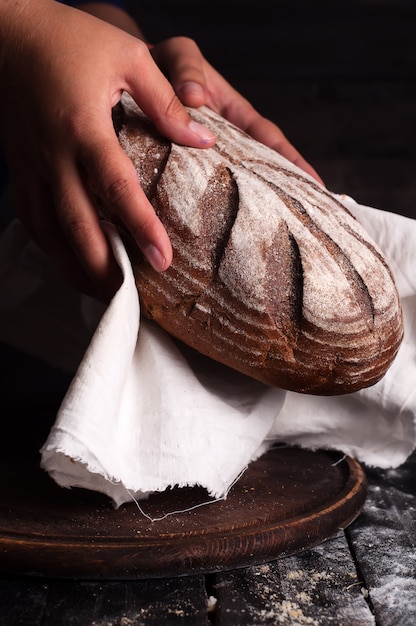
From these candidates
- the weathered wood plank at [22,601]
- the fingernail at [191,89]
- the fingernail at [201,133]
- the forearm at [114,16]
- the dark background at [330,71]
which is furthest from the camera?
the dark background at [330,71]

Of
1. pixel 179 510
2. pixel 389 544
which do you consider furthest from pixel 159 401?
pixel 389 544

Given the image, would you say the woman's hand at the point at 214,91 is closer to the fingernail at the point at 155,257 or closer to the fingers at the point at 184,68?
the fingers at the point at 184,68

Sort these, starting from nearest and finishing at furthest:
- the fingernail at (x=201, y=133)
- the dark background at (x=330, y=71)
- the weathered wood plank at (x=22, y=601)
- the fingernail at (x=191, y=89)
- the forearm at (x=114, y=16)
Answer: the weathered wood plank at (x=22, y=601) < the fingernail at (x=201, y=133) < the fingernail at (x=191, y=89) < the forearm at (x=114, y=16) < the dark background at (x=330, y=71)

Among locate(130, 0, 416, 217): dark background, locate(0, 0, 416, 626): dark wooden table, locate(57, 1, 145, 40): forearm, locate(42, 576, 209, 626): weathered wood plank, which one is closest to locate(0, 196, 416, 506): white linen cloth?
locate(42, 576, 209, 626): weathered wood plank

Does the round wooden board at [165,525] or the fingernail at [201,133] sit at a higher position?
the fingernail at [201,133]

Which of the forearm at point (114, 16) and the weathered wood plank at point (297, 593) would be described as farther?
the forearm at point (114, 16)

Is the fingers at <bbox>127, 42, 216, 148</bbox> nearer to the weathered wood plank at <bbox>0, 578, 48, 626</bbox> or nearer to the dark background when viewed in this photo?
the weathered wood plank at <bbox>0, 578, 48, 626</bbox>

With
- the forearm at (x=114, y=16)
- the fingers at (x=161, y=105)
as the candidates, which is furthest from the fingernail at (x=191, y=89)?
the forearm at (x=114, y=16)
